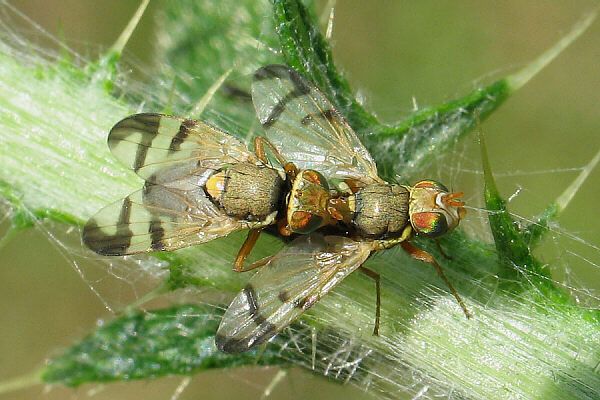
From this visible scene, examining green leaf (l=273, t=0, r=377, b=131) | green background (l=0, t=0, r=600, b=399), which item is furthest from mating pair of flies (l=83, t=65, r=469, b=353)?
green background (l=0, t=0, r=600, b=399)

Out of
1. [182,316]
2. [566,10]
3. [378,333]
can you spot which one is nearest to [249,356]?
[182,316]

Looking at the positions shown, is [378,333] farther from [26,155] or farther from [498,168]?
[498,168]

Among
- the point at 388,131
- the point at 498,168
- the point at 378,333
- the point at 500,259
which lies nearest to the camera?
the point at 500,259

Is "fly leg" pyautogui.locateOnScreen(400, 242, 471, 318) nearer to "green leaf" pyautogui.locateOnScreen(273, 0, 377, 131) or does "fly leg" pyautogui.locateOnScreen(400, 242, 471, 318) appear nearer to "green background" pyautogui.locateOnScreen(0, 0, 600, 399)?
"green leaf" pyautogui.locateOnScreen(273, 0, 377, 131)

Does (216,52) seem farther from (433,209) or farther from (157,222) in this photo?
(433,209)

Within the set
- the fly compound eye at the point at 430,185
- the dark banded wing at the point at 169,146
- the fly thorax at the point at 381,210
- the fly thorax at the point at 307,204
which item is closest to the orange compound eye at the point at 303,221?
the fly thorax at the point at 307,204

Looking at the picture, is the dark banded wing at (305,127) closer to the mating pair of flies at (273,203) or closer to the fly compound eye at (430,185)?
the mating pair of flies at (273,203)

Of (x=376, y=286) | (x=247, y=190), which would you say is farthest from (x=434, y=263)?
(x=247, y=190)
